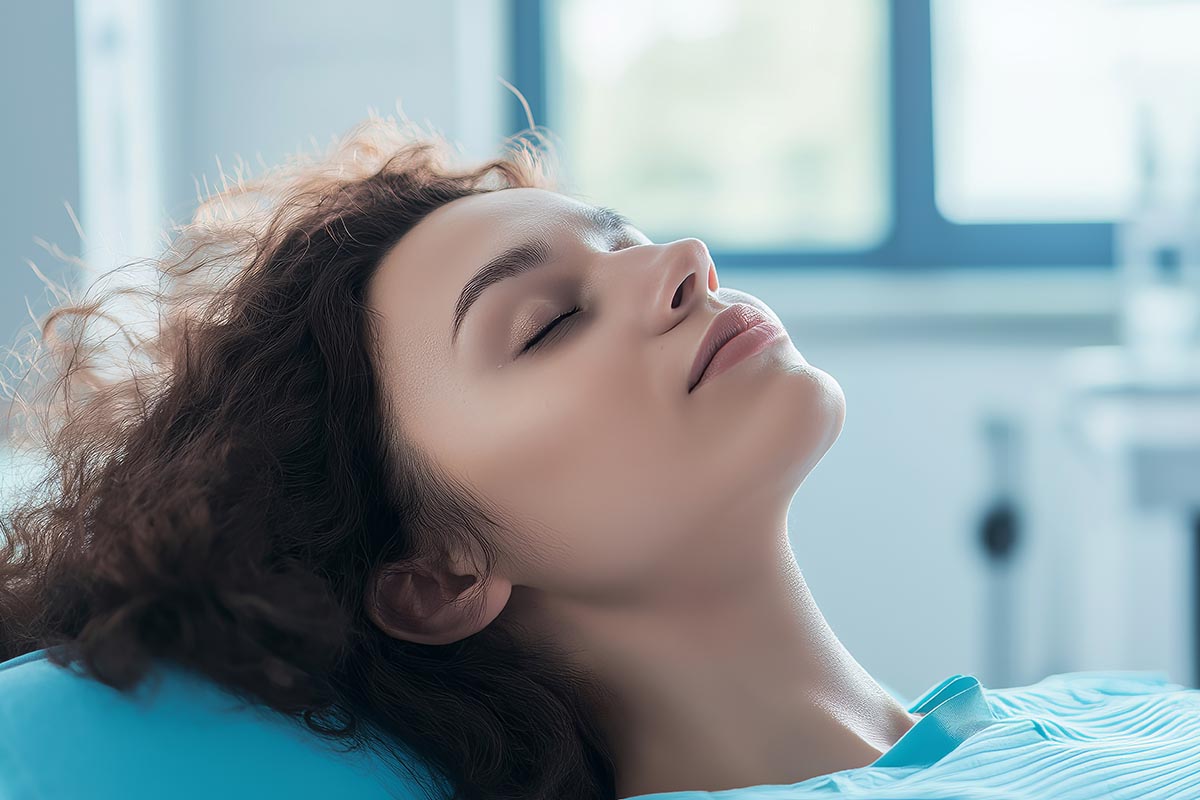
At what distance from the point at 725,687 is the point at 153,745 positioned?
1.27 ft

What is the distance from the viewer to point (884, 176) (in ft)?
9.30

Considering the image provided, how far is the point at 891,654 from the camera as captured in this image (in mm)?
2686

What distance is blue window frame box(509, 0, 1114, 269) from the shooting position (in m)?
2.77

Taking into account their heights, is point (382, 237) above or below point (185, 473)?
above

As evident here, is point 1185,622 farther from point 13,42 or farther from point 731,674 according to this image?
point 13,42

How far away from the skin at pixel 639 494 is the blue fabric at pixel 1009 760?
0.05 m

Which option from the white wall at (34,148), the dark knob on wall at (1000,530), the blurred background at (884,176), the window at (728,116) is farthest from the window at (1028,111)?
the white wall at (34,148)

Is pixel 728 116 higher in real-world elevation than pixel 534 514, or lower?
higher

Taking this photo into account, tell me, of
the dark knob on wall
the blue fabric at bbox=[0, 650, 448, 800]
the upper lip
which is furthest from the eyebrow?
the dark knob on wall

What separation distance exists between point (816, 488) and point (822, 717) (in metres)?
1.82

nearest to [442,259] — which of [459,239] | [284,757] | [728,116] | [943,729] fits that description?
[459,239]

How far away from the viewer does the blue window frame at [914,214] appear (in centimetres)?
277

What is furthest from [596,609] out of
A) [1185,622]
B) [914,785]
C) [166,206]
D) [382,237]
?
[166,206]

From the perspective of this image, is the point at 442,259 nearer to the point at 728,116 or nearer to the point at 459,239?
the point at 459,239
